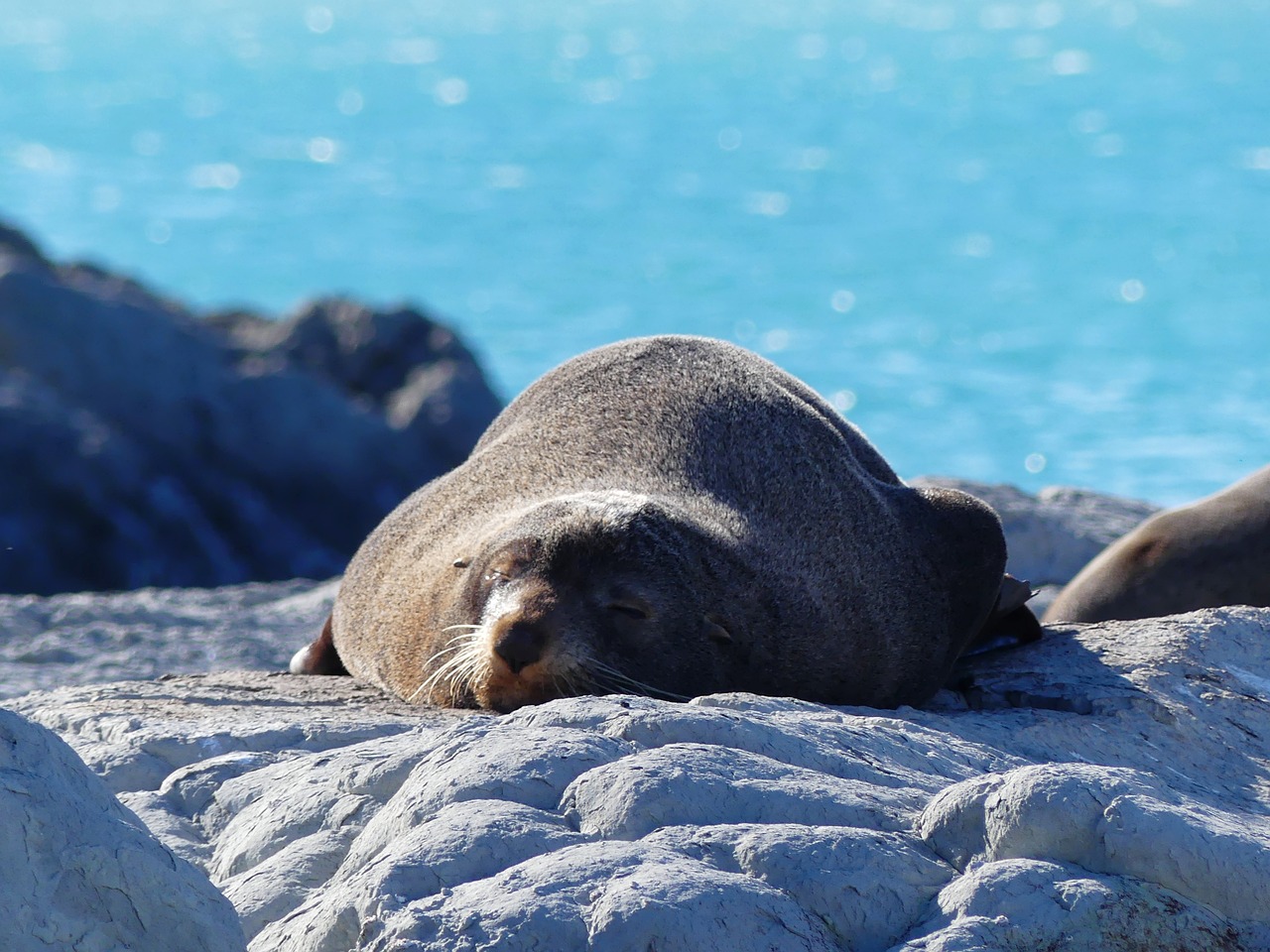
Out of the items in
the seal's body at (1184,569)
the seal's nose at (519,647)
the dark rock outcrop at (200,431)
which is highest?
the seal's nose at (519,647)

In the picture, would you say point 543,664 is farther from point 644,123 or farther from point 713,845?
point 644,123

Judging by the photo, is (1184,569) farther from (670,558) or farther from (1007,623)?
(670,558)

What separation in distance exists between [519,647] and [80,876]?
6.44 ft

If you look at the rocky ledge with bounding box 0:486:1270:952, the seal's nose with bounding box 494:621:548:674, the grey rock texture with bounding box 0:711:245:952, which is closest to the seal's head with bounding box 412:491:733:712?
the seal's nose with bounding box 494:621:548:674

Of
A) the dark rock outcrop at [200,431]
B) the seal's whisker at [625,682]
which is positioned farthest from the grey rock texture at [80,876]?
the dark rock outcrop at [200,431]

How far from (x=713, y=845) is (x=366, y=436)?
43.7 ft

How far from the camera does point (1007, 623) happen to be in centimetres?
620

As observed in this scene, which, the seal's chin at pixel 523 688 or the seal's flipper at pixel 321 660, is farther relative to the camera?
the seal's flipper at pixel 321 660

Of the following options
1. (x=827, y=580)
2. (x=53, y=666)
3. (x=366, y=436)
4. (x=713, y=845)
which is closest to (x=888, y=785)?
(x=713, y=845)

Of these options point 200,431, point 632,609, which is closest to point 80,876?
point 632,609

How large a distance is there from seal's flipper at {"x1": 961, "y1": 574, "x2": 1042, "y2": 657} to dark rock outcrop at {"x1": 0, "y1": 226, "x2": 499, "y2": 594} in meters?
9.18

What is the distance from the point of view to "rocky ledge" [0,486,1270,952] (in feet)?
9.67

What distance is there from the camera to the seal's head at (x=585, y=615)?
15.8 ft

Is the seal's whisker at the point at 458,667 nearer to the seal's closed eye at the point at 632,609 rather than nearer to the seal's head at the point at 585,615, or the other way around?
the seal's head at the point at 585,615
